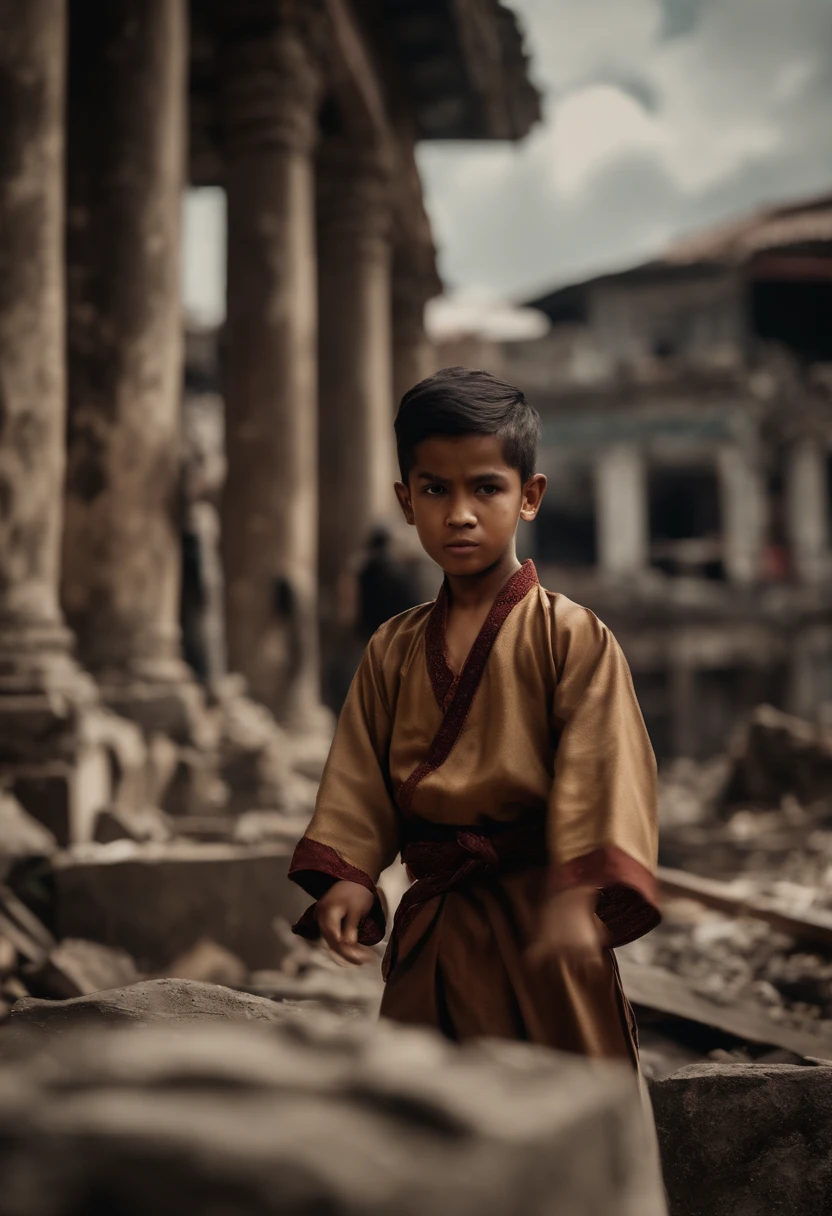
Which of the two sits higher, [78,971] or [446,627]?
[446,627]

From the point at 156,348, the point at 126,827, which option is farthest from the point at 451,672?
the point at 156,348

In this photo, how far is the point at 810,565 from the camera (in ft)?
88.4

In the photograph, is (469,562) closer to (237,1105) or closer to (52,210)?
(237,1105)

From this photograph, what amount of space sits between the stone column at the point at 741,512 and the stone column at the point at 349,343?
16.8 metres

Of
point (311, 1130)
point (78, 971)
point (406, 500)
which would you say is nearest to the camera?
point (311, 1130)

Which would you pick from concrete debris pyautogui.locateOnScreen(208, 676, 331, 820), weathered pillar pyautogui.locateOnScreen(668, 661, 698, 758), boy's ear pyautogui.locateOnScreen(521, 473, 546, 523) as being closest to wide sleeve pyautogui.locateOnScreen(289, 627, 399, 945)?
boy's ear pyautogui.locateOnScreen(521, 473, 546, 523)

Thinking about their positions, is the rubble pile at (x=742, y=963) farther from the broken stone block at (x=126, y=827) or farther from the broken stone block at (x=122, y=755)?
the broken stone block at (x=122, y=755)

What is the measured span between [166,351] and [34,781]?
290 centimetres

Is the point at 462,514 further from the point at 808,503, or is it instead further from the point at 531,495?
the point at 808,503

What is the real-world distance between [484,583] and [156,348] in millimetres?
5140

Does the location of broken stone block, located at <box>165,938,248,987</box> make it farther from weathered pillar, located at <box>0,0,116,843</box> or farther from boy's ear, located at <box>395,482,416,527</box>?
boy's ear, located at <box>395,482,416,527</box>

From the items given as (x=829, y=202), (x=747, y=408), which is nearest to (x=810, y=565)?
(x=747, y=408)

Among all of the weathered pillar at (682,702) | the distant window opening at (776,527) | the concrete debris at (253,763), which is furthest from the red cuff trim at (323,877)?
the distant window opening at (776,527)

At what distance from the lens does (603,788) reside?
1.79 metres
